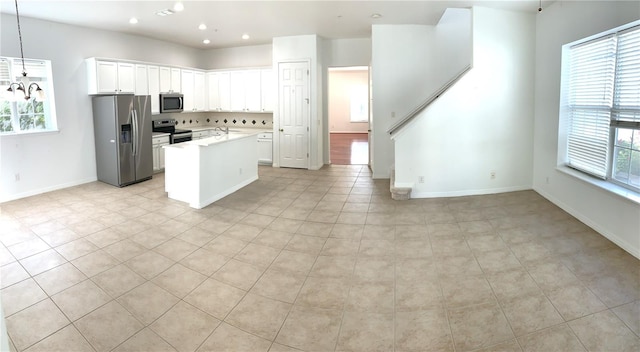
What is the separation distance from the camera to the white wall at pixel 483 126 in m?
5.36

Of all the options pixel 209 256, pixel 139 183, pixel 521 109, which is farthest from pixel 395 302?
pixel 139 183

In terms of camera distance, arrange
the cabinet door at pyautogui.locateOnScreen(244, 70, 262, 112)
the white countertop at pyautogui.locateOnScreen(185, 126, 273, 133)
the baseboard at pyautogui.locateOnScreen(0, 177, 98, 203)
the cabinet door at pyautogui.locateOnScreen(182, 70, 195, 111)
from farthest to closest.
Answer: the white countertop at pyautogui.locateOnScreen(185, 126, 273, 133), the cabinet door at pyautogui.locateOnScreen(244, 70, 262, 112), the cabinet door at pyautogui.locateOnScreen(182, 70, 195, 111), the baseboard at pyautogui.locateOnScreen(0, 177, 98, 203)

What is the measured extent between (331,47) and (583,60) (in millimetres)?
4848

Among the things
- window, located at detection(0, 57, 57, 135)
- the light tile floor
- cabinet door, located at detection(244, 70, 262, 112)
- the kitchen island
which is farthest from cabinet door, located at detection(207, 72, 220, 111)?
the light tile floor

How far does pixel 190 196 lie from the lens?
208 inches

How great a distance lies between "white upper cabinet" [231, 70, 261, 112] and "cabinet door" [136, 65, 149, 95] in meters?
2.03

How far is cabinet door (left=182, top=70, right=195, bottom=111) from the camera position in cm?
823

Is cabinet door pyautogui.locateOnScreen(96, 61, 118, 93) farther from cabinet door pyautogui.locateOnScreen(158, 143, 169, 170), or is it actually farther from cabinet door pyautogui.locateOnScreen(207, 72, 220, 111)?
cabinet door pyautogui.locateOnScreen(207, 72, 220, 111)

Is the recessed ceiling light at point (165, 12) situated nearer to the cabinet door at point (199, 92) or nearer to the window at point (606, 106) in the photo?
the cabinet door at point (199, 92)

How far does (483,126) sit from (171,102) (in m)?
6.16

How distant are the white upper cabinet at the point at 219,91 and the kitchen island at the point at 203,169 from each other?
2.90m

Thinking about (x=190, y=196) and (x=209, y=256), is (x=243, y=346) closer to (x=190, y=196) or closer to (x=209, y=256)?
(x=209, y=256)

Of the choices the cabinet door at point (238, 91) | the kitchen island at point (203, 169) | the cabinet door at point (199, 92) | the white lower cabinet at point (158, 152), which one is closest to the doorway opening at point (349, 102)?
the cabinet door at point (238, 91)

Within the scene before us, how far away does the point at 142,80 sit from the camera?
711 cm
